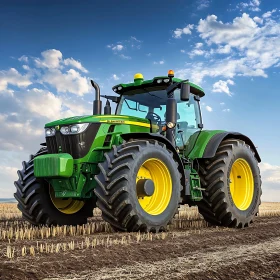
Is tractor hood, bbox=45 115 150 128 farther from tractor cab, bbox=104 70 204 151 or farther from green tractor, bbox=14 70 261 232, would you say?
tractor cab, bbox=104 70 204 151

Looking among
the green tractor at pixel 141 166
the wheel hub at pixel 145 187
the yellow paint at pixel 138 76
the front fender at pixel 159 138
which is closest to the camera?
the green tractor at pixel 141 166

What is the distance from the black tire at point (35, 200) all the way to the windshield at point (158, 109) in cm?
197

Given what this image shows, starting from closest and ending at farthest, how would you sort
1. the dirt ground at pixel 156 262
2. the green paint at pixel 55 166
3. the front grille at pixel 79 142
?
the dirt ground at pixel 156 262 < the green paint at pixel 55 166 < the front grille at pixel 79 142

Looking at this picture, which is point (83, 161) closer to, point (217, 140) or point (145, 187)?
point (145, 187)

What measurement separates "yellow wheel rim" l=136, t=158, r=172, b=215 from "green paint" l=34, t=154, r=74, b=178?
1.19 m

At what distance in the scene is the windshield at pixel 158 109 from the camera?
8.81 metres

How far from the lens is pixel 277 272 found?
Result: 4945 mm

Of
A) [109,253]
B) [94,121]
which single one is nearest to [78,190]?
[94,121]

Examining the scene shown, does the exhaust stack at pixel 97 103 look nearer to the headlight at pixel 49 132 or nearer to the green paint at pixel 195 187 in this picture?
the headlight at pixel 49 132

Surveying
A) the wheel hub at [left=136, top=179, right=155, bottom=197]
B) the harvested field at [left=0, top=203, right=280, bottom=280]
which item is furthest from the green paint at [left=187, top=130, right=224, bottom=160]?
the harvested field at [left=0, top=203, right=280, bottom=280]

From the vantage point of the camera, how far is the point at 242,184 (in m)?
10.0

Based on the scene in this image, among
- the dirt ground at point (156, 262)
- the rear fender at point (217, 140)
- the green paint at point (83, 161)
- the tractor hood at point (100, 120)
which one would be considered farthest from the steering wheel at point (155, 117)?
the dirt ground at point (156, 262)

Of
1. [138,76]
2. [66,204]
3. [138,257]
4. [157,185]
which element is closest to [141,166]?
[157,185]

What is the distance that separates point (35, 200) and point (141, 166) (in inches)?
87.2
